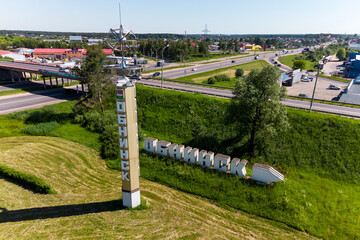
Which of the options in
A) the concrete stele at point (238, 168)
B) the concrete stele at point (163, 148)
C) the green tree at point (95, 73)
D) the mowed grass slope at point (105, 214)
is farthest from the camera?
the green tree at point (95, 73)

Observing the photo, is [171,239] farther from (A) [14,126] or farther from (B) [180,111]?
(A) [14,126]

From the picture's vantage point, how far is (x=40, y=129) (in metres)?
45.2

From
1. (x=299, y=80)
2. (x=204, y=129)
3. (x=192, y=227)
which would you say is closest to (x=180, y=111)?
(x=204, y=129)

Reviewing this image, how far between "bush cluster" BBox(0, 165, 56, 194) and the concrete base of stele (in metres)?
10.1

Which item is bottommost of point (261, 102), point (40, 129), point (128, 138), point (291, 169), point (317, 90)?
point (291, 169)

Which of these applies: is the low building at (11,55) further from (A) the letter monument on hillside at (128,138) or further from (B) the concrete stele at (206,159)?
(B) the concrete stele at (206,159)

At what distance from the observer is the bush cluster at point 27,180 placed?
28.3 metres

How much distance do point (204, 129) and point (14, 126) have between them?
39.7 m

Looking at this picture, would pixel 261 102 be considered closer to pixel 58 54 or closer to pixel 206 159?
pixel 206 159

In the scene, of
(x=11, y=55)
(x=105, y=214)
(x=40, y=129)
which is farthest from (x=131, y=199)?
(x=11, y=55)

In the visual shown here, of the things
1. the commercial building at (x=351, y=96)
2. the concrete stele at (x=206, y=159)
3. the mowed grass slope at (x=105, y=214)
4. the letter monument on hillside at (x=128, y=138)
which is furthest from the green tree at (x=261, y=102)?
the commercial building at (x=351, y=96)

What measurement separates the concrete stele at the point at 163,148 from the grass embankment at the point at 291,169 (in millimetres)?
1673

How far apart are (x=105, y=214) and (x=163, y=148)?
13.3m

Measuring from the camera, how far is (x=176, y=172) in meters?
32.1
